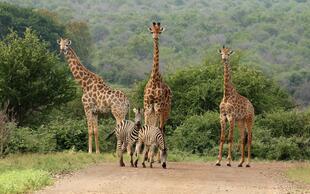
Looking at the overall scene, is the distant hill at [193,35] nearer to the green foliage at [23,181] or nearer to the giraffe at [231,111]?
the giraffe at [231,111]

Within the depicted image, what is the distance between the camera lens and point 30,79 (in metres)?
29.9

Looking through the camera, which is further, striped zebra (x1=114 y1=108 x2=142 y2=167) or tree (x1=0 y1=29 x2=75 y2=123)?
tree (x1=0 y1=29 x2=75 y2=123)

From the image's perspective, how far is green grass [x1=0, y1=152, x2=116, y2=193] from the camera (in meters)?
14.7

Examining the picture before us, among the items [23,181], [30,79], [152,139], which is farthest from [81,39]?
[23,181]

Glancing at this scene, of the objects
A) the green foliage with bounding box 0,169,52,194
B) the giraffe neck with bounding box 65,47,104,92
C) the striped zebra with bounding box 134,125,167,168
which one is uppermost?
the giraffe neck with bounding box 65,47,104,92

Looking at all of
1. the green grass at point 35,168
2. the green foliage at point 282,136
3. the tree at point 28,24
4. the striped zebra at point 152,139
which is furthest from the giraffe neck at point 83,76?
the tree at point 28,24

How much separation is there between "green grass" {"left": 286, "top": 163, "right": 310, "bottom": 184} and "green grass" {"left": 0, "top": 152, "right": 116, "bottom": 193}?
458cm

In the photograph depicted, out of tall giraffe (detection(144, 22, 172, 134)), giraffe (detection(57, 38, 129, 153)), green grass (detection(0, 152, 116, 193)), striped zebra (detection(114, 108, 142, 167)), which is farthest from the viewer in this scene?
giraffe (detection(57, 38, 129, 153))

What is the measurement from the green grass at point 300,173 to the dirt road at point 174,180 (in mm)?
280

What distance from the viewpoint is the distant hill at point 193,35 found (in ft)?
268

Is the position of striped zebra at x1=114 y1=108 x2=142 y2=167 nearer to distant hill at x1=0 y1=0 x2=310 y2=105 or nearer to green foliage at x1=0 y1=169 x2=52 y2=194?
green foliage at x1=0 y1=169 x2=52 y2=194

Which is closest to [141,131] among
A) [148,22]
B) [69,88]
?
[69,88]

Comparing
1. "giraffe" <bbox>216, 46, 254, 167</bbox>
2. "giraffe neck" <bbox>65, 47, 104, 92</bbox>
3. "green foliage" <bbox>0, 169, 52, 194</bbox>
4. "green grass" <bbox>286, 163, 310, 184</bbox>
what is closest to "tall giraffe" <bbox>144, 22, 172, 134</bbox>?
"giraffe" <bbox>216, 46, 254, 167</bbox>

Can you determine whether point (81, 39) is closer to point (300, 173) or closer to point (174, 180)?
point (300, 173)
